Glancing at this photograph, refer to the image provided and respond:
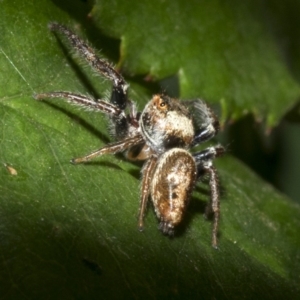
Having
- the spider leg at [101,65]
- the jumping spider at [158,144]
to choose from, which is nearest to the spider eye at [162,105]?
the jumping spider at [158,144]

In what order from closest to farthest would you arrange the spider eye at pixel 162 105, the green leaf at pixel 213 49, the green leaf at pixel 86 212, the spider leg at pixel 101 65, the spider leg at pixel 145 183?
the green leaf at pixel 86 212 → the spider leg at pixel 145 183 → the spider leg at pixel 101 65 → the spider eye at pixel 162 105 → the green leaf at pixel 213 49

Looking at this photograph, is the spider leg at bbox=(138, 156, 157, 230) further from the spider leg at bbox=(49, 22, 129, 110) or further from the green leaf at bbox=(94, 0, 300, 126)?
the green leaf at bbox=(94, 0, 300, 126)

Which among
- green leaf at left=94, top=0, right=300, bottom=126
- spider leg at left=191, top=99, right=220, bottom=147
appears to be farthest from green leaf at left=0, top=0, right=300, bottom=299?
spider leg at left=191, top=99, right=220, bottom=147

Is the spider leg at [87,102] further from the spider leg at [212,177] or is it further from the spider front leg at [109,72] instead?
the spider leg at [212,177]

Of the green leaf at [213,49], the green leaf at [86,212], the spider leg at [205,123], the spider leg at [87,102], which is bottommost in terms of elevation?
the green leaf at [86,212]

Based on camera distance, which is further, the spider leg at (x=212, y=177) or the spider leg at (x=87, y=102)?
the spider leg at (x=212, y=177)

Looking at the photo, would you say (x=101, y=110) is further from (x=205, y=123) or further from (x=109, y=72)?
(x=205, y=123)
